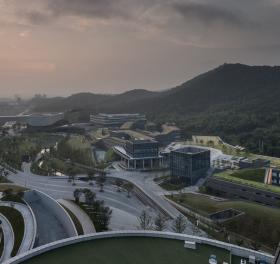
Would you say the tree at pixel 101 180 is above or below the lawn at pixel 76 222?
below

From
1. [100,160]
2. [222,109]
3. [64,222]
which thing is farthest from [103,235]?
[222,109]

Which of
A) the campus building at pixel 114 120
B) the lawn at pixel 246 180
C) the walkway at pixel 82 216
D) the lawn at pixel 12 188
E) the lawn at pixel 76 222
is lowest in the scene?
→ the walkway at pixel 82 216

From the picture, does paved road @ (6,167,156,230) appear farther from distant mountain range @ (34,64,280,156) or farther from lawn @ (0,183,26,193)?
distant mountain range @ (34,64,280,156)

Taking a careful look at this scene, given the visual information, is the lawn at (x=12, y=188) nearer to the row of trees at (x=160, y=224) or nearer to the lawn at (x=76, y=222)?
the lawn at (x=76, y=222)

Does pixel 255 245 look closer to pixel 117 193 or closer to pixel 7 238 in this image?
pixel 7 238

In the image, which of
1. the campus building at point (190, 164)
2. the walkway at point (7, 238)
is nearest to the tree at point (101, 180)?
the campus building at point (190, 164)

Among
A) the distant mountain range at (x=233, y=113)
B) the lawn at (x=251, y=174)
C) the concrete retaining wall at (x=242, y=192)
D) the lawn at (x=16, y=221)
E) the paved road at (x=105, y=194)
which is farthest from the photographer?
the distant mountain range at (x=233, y=113)

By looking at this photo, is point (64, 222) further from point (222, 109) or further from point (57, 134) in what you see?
point (222, 109)
